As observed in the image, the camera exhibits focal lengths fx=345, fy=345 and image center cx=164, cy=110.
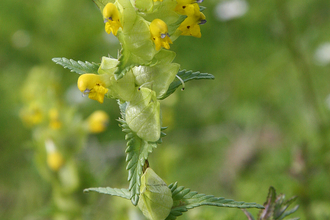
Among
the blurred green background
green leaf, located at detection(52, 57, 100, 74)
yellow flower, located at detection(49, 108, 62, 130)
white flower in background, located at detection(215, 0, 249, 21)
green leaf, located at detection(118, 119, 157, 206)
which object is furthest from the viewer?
Result: white flower in background, located at detection(215, 0, 249, 21)

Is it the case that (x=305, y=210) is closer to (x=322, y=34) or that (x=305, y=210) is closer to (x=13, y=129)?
(x=322, y=34)

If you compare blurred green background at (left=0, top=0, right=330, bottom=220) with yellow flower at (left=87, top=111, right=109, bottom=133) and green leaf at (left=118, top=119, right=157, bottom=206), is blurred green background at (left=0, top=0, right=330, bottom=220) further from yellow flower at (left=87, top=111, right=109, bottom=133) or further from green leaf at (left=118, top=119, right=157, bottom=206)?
green leaf at (left=118, top=119, right=157, bottom=206)

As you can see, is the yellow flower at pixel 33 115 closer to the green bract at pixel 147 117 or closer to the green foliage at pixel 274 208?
the green bract at pixel 147 117

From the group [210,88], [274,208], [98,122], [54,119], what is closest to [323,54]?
[210,88]

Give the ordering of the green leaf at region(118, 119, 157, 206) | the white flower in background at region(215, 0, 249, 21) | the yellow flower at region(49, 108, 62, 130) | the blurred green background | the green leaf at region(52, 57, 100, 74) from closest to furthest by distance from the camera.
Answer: the green leaf at region(118, 119, 157, 206)
the green leaf at region(52, 57, 100, 74)
the yellow flower at region(49, 108, 62, 130)
the blurred green background
the white flower in background at region(215, 0, 249, 21)

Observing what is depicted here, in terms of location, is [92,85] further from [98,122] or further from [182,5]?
[98,122]

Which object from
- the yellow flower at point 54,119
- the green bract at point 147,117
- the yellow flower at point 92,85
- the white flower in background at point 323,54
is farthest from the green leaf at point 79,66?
the white flower in background at point 323,54

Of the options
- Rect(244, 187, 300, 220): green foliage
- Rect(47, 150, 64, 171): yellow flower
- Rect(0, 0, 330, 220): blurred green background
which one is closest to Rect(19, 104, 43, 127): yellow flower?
Rect(47, 150, 64, 171): yellow flower
